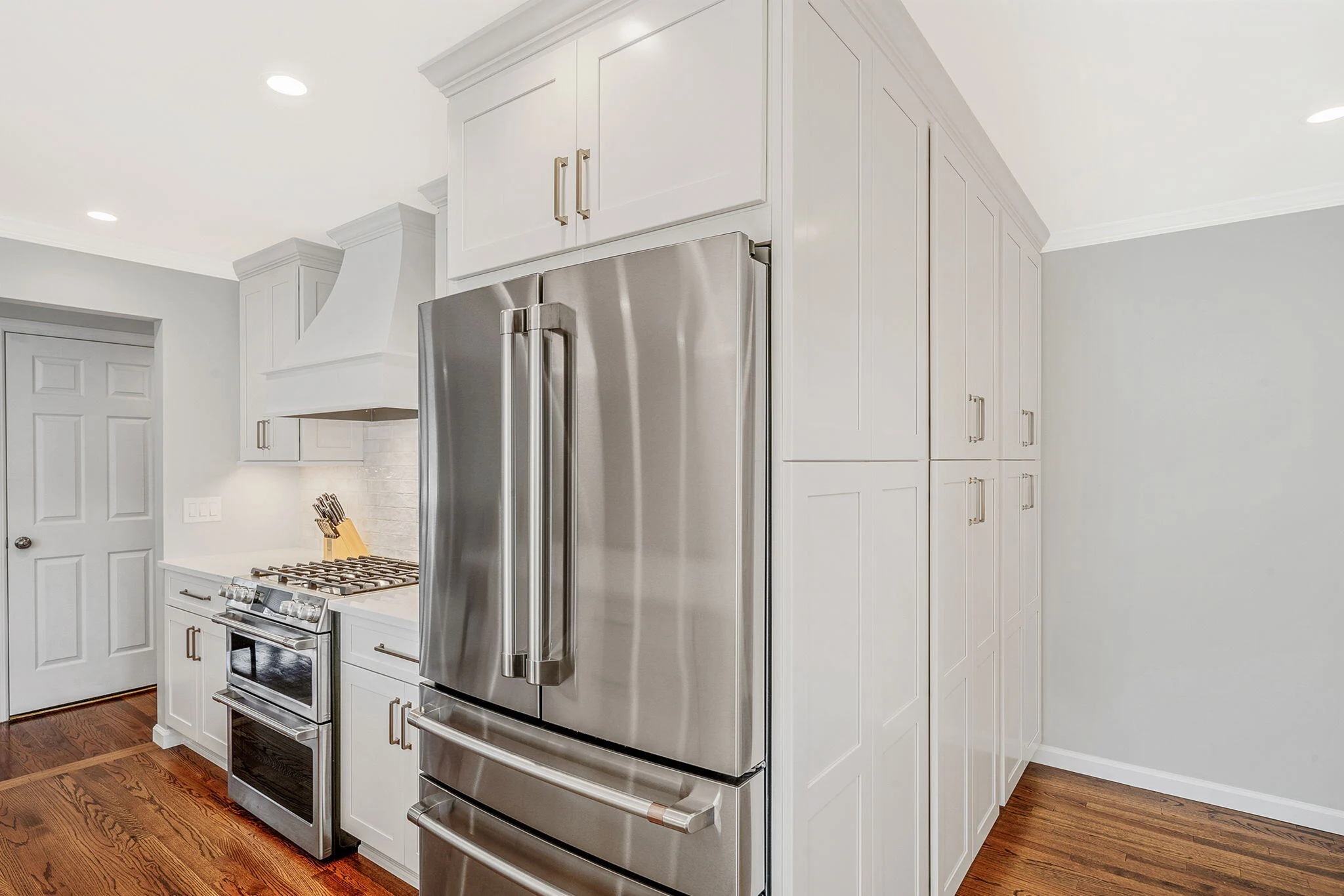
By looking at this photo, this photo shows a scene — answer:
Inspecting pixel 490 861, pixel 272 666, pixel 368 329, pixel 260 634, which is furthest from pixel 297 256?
pixel 490 861

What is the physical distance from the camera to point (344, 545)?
3486mm

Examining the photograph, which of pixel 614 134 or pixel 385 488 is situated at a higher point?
pixel 614 134

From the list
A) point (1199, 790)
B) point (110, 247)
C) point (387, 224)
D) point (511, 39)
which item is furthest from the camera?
point (110, 247)

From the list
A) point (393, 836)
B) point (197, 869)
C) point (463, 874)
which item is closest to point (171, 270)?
point (197, 869)

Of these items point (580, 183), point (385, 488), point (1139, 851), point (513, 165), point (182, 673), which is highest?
point (513, 165)

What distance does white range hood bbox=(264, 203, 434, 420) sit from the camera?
2707mm

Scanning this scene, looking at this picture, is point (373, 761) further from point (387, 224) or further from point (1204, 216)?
point (1204, 216)

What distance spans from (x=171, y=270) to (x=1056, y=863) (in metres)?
4.80

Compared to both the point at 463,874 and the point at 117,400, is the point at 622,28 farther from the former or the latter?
the point at 117,400

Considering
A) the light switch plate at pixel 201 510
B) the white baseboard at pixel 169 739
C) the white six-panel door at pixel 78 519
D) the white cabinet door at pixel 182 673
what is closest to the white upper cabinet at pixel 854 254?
the white cabinet door at pixel 182 673

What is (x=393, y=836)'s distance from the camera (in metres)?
2.30

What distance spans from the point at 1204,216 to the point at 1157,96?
1.22m

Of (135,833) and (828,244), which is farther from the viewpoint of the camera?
(135,833)

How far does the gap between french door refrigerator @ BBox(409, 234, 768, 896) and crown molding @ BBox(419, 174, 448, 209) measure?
103 centimetres
